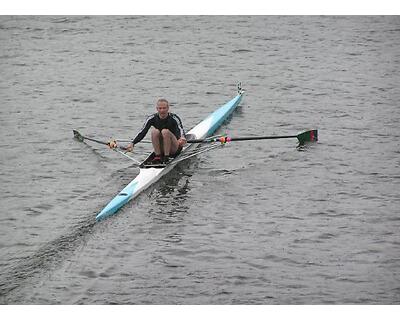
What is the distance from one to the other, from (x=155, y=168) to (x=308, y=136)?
19.0 feet

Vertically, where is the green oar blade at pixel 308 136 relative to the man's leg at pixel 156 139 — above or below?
below

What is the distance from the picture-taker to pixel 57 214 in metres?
17.6

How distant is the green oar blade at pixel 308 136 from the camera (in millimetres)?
22625

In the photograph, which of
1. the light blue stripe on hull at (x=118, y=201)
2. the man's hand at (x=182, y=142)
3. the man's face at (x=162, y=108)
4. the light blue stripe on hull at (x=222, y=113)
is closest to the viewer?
the light blue stripe on hull at (x=118, y=201)

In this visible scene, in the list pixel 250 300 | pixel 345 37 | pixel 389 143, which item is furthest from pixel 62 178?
pixel 345 37

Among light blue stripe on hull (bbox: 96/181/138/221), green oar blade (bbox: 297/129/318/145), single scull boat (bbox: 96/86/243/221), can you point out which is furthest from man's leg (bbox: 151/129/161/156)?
green oar blade (bbox: 297/129/318/145)

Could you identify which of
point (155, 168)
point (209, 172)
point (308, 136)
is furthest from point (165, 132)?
point (308, 136)

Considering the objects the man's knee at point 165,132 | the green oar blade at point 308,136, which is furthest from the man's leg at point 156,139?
the green oar blade at point 308,136

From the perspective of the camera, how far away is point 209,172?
2047 centimetres

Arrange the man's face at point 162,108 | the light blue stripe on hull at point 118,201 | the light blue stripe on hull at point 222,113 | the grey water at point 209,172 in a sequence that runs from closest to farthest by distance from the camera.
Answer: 1. the grey water at point 209,172
2. the light blue stripe on hull at point 118,201
3. the man's face at point 162,108
4. the light blue stripe on hull at point 222,113

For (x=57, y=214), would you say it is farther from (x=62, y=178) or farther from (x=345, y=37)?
(x=345, y=37)

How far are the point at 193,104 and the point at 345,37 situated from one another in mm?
12138

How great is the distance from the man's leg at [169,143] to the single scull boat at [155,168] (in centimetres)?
30

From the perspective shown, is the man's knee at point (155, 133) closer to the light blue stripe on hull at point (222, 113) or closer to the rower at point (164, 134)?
the rower at point (164, 134)
